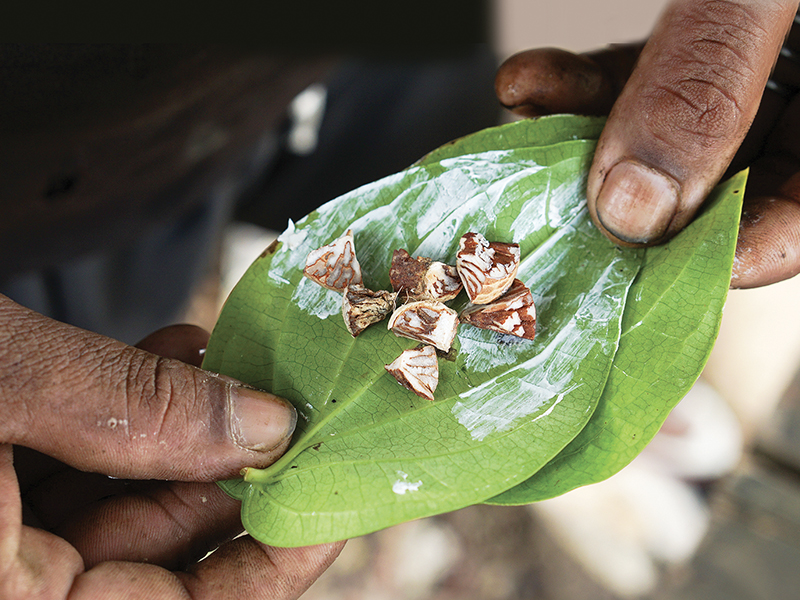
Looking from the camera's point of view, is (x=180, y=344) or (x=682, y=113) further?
(x=180, y=344)

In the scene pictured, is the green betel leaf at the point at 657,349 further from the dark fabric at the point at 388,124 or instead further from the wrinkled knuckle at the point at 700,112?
the dark fabric at the point at 388,124

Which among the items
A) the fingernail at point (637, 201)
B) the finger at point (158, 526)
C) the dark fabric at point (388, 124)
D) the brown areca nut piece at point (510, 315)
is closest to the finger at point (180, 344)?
the finger at point (158, 526)

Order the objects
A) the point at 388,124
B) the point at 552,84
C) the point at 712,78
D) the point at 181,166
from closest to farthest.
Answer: the point at 712,78 < the point at 552,84 < the point at 181,166 < the point at 388,124

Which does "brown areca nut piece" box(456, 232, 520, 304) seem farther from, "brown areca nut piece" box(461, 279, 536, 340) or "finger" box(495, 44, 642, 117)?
"finger" box(495, 44, 642, 117)

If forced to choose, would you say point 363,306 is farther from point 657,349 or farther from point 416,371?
point 657,349

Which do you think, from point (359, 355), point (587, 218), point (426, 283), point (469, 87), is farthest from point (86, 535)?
point (469, 87)

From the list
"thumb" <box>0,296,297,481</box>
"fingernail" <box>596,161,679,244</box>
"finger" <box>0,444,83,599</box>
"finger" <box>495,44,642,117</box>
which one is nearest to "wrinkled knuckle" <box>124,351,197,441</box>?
"thumb" <box>0,296,297,481</box>

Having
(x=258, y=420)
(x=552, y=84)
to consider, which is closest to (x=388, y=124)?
(x=552, y=84)
